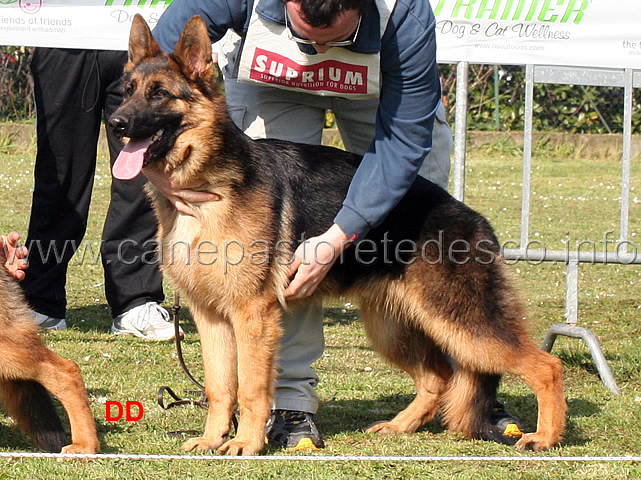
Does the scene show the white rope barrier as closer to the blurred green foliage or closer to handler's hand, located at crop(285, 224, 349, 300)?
handler's hand, located at crop(285, 224, 349, 300)

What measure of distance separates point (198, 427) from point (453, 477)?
1.33 metres

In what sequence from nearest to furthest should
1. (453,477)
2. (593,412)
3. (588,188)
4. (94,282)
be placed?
(453,477) < (593,412) < (94,282) < (588,188)

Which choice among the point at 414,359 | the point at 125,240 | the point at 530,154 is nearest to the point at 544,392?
the point at 414,359

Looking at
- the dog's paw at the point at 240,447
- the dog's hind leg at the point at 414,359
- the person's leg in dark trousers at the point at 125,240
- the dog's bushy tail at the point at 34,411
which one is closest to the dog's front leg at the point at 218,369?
the dog's paw at the point at 240,447

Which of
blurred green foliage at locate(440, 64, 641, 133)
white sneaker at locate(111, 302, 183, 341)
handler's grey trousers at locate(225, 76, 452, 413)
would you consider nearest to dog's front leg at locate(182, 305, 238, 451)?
handler's grey trousers at locate(225, 76, 452, 413)

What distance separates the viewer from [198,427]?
13.6ft

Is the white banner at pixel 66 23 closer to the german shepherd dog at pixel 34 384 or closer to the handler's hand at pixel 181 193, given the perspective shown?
the handler's hand at pixel 181 193

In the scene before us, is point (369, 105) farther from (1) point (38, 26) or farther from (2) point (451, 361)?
(1) point (38, 26)

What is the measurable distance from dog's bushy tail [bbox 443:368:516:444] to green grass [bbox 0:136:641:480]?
0.24 feet

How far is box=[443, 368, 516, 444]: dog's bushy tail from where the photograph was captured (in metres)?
4.05

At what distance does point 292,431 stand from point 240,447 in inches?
14.7

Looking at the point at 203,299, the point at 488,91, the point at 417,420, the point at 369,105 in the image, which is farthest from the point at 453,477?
the point at 488,91

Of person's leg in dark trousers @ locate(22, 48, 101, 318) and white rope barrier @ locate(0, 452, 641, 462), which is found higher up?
person's leg in dark trousers @ locate(22, 48, 101, 318)

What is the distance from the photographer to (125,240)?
632 cm
